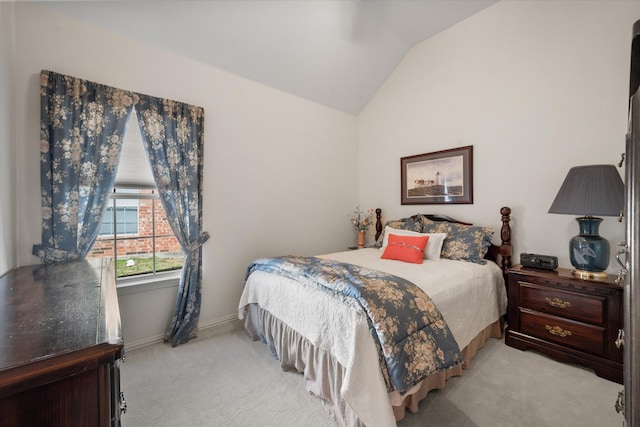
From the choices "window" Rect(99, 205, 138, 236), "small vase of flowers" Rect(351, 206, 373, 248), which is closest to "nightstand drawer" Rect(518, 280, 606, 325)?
"small vase of flowers" Rect(351, 206, 373, 248)

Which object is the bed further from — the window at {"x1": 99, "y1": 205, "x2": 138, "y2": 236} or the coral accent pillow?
the window at {"x1": 99, "y1": 205, "x2": 138, "y2": 236}

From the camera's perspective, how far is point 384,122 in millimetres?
3934

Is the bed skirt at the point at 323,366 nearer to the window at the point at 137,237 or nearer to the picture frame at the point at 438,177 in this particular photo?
the window at the point at 137,237

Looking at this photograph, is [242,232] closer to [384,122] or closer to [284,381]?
[284,381]

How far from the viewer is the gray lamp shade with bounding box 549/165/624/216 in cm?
188

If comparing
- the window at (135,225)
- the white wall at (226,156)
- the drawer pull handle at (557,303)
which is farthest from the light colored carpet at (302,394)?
the window at (135,225)

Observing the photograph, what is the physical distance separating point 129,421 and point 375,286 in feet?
5.59

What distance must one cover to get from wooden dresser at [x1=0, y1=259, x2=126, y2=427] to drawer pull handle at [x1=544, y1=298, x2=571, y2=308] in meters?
2.89

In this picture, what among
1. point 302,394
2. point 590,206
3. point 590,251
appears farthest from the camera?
point 590,251

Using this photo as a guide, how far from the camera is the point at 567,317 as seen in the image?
2.09m

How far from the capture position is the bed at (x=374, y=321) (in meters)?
1.33

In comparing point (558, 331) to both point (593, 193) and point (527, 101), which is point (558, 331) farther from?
point (527, 101)

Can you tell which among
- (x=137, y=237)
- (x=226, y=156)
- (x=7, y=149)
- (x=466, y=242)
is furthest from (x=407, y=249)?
(x=7, y=149)

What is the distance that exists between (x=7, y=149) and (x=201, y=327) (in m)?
2.07
